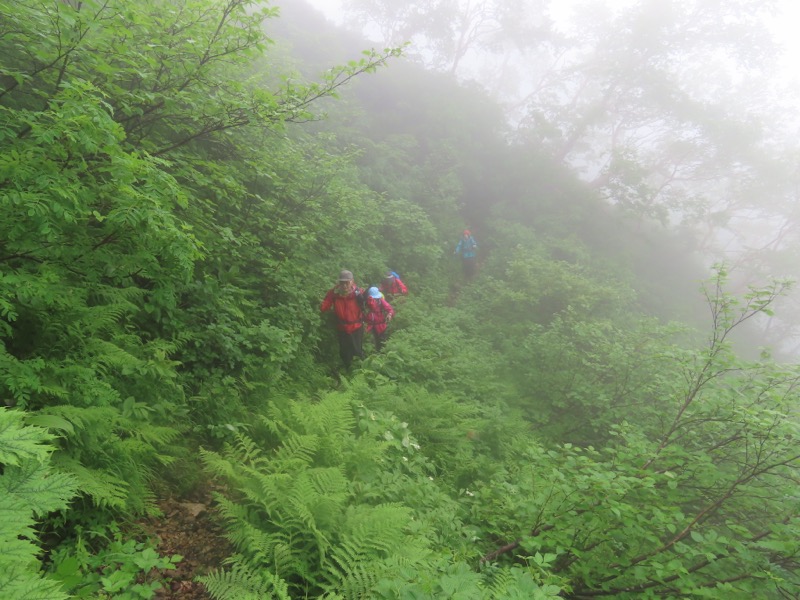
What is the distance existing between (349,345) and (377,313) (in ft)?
2.95

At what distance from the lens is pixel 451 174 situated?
19047 mm

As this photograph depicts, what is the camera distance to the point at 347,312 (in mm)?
7480

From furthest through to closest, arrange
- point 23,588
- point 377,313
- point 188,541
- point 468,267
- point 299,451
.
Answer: point 468,267 → point 377,313 → point 299,451 → point 188,541 → point 23,588

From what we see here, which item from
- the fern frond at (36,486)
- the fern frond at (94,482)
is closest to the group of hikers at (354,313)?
the fern frond at (94,482)

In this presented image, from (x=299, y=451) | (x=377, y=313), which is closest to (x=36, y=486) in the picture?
(x=299, y=451)

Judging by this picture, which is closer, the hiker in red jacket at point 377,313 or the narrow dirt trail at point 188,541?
the narrow dirt trail at point 188,541

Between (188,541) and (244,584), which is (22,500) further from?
(188,541)

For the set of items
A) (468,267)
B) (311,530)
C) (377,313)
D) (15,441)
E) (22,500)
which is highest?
(468,267)

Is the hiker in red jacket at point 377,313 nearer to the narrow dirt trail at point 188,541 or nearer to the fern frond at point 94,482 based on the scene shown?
the narrow dirt trail at point 188,541

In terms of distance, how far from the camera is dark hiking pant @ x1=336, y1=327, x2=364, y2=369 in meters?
7.69

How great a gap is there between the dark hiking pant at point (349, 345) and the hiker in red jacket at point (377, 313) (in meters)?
0.42

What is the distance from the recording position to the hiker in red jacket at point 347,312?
290 inches

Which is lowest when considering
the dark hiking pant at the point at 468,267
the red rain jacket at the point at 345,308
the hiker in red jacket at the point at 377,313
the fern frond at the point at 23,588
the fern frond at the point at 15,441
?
the fern frond at the point at 23,588

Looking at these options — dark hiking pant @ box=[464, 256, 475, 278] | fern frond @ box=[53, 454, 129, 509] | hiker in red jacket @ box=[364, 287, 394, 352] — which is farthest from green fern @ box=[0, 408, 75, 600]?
dark hiking pant @ box=[464, 256, 475, 278]
